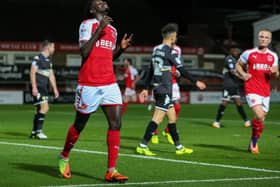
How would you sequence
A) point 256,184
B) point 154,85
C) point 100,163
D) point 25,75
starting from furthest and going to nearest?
1. point 25,75
2. point 154,85
3. point 100,163
4. point 256,184

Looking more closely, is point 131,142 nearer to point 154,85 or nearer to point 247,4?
point 154,85

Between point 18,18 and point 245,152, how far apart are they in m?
42.0

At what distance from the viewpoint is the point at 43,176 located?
10188 millimetres

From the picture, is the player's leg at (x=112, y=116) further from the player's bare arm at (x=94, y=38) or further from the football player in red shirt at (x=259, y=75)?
the football player in red shirt at (x=259, y=75)

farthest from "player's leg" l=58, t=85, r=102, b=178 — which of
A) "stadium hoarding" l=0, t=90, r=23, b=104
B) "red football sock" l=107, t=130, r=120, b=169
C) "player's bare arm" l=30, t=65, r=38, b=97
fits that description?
"stadium hoarding" l=0, t=90, r=23, b=104

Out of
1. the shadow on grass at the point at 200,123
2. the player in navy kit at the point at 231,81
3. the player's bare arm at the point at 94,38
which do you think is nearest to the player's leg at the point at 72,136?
the player's bare arm at the point at 94,38

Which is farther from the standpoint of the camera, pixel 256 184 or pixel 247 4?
pixel 247 4

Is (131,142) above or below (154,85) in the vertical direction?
below

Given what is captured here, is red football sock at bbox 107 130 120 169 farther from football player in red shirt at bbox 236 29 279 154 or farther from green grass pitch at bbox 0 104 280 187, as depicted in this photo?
football player in red shirt at bbox 236 29 279 154

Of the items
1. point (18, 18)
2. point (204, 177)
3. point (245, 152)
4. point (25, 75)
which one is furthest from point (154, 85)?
point (18, 18)

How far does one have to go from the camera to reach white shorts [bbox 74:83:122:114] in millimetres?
9758

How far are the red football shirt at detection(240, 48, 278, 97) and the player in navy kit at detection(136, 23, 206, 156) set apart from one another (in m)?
1.34

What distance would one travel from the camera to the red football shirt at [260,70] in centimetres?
1335

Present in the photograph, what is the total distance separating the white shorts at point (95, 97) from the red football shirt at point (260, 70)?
164 inches
